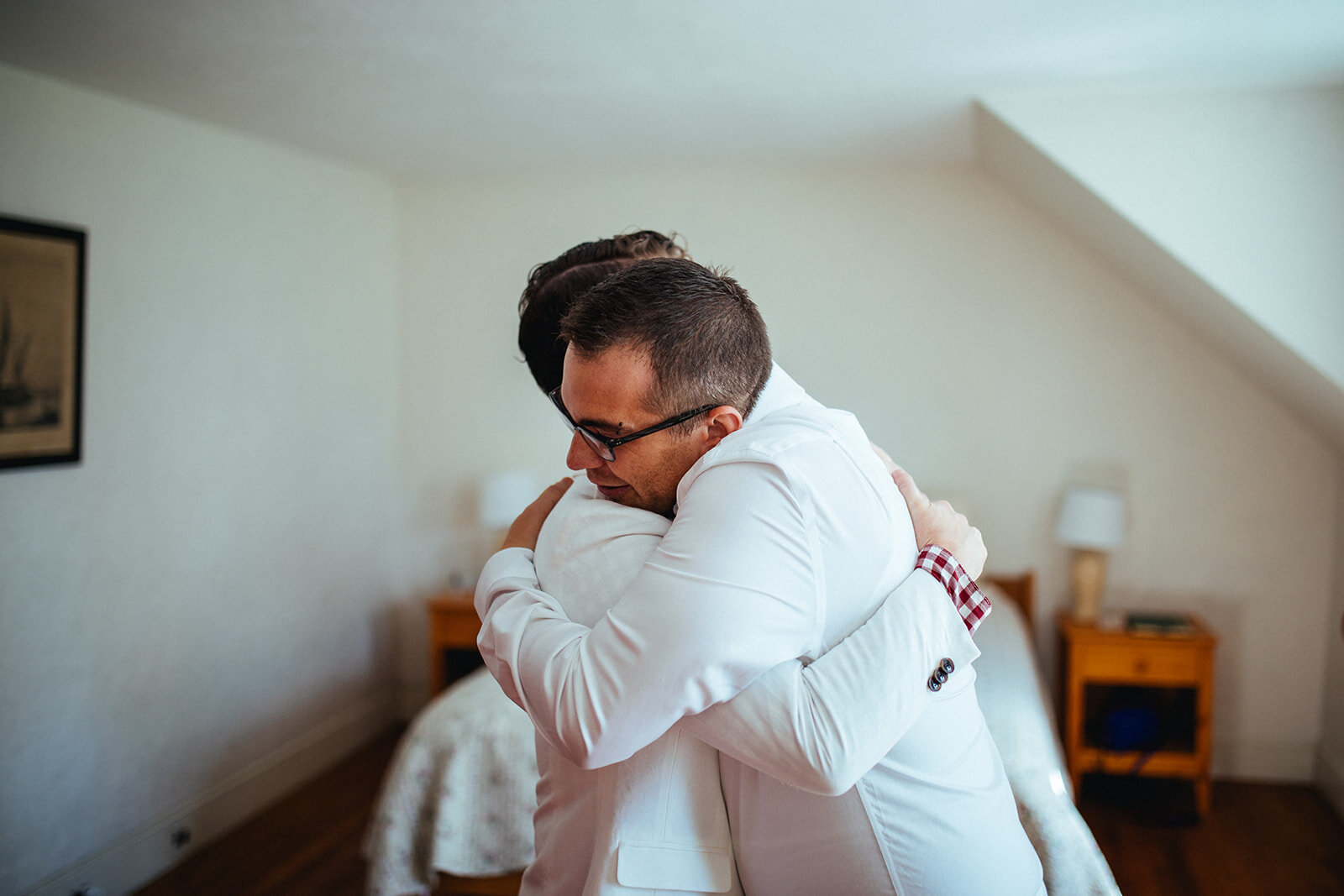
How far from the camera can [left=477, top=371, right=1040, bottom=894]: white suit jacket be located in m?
0.81

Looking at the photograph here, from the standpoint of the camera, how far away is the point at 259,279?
11.3 feet

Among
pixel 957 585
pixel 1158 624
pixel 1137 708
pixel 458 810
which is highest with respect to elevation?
pixel 957 585

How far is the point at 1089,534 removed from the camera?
3.33 metres

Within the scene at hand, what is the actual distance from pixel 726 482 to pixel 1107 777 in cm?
339

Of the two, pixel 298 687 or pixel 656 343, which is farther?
pixel 298 687

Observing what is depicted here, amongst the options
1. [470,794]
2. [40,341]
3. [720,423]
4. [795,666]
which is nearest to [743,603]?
[795,666]

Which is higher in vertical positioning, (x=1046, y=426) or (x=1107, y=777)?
(x=1046, y=426)

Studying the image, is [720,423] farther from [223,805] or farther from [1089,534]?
[223,805]

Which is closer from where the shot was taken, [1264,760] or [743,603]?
[743,603]

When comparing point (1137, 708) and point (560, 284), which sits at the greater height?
point (560, 284)

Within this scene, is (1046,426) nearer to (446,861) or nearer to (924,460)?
(924,460)

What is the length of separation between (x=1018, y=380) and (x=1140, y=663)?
3.93 ft

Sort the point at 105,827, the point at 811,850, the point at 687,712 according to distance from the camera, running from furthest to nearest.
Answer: the point at 105,827 < the point at 811,850 < the point at 687,712

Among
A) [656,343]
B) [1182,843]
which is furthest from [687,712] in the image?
→ [1182,843]
